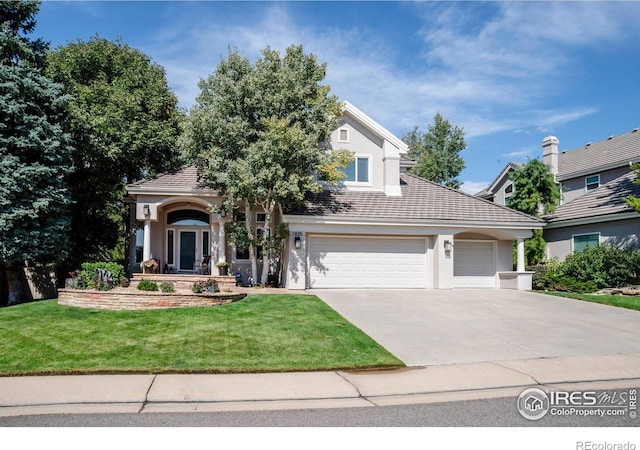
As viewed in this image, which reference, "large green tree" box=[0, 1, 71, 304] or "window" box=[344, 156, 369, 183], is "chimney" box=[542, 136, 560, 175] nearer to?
"window" box=[344, 156, 369, 183]

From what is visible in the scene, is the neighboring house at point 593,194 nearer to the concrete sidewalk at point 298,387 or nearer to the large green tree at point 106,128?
the concrete sidewalk at point 298,387

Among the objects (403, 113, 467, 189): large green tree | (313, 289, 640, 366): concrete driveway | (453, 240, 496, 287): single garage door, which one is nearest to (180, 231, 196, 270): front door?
(313, 289, 640, 366): concrete driveway

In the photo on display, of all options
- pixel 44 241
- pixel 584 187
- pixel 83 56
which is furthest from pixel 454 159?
pixel 44 241

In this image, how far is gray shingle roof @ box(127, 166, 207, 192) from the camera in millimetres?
19516

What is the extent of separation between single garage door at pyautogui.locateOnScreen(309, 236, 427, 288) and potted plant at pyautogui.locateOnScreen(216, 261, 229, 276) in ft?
10.7

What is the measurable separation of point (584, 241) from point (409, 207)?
905cm

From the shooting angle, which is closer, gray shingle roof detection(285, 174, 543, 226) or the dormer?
gray shingle roof detection(285, 174, 543, 226)

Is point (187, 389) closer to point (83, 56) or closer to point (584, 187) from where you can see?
point (83, 56)

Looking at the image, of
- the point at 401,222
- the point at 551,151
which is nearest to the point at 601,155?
the point at 551,151

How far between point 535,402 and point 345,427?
9.43 ft

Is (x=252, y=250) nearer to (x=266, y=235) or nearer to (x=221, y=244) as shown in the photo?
(x=266, y=235)

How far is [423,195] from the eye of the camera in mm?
22141

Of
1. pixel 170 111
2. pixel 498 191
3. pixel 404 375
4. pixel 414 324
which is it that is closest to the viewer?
pixel 404 375

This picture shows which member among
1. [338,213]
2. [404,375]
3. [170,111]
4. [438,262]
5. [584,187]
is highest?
[170,111]
